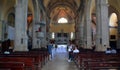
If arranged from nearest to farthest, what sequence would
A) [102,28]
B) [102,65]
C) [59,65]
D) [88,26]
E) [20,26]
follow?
[102,65] < [59,65] < [102,28] < [20,26] < [88,26]

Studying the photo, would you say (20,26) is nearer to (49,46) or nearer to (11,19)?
Answer: (49,46)

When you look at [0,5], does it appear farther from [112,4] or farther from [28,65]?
[28,65]

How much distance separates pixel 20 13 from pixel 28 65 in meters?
8.83

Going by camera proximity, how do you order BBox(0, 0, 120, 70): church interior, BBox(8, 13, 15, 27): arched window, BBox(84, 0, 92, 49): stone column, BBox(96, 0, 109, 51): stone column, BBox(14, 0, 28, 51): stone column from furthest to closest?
1. BBox(8, 13, 15, 27): arched window
2. BBox(84, 0, 92, 49): stone column
3. BBox(14, 0, 28, 51): stone column
4. BBox(96, 0, 109, 51): stone column
5. BBox(0, 0, 120, 70): church interior

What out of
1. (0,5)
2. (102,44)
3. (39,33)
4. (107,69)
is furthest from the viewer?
(0,5)

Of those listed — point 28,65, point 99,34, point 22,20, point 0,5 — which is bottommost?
point 28,65

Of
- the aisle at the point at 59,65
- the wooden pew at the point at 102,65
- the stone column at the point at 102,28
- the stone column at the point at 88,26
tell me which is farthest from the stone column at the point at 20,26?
the wooden pew at the point at 102,65

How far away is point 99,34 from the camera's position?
17734 mm

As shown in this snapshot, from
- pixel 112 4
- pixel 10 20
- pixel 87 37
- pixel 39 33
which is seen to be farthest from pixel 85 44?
pixel 10 20

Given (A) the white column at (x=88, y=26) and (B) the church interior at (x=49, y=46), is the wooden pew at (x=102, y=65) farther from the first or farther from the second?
(A) the white column at (x=88, y=26)

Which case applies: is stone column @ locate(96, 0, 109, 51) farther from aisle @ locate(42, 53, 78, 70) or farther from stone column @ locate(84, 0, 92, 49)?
stone column @ locate(84, 0, 92, 49)

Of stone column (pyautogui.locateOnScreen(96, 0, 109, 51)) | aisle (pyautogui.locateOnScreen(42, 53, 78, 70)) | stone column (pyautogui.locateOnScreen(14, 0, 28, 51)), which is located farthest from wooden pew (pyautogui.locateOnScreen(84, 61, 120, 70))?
stone column (pyautogui.locateOnScreen(14, 0, 28, 51))

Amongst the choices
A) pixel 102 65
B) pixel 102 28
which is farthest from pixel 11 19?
pixel 102 65

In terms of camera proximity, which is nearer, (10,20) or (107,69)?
(107,69)
